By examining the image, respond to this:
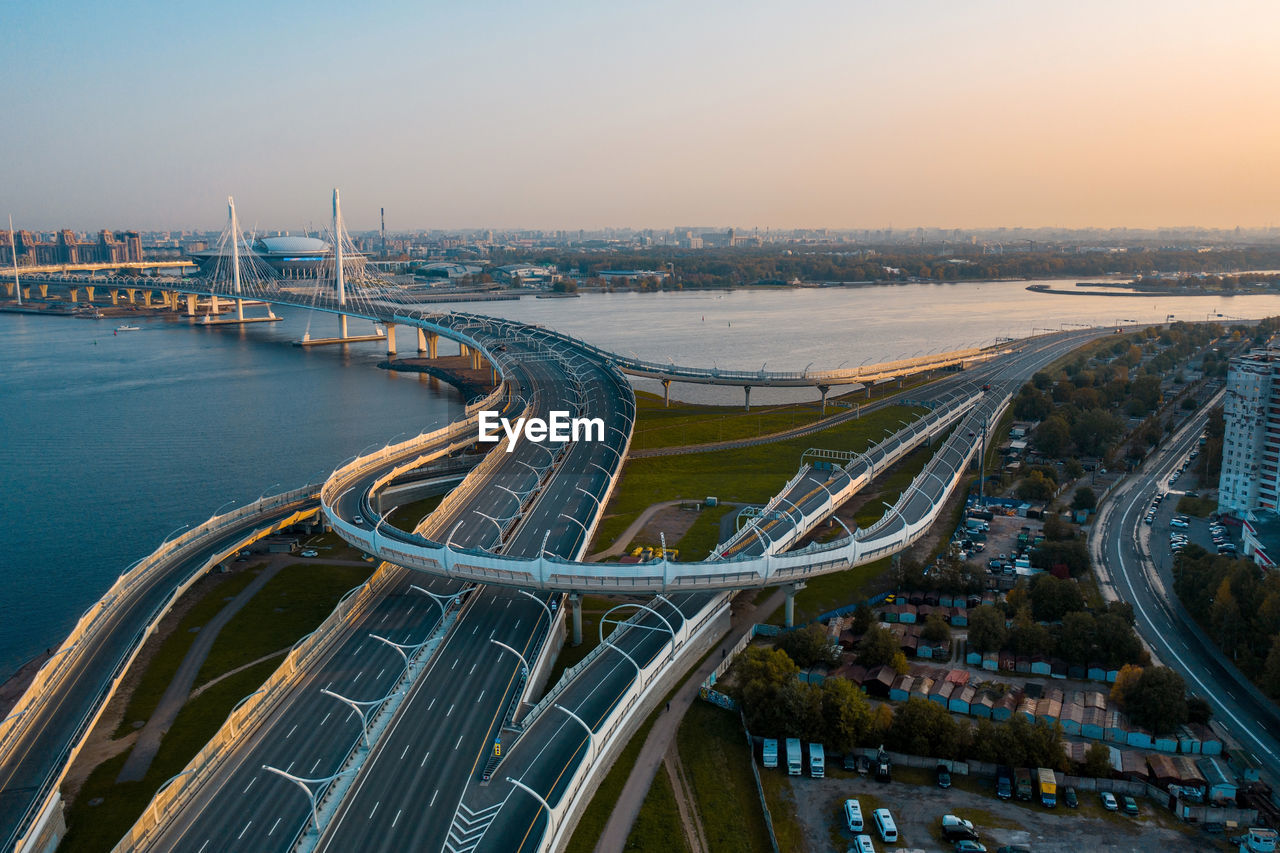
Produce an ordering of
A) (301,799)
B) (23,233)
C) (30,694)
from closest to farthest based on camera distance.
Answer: (301,799) < (30,694) < (23,233)

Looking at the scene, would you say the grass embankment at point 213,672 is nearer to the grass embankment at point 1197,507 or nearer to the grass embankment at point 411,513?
the grass embankment at point 411,513

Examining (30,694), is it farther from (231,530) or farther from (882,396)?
(882,396)

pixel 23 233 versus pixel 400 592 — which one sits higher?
pixel 23 233

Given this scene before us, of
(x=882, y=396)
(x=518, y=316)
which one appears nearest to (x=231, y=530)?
(x=882, y=396)

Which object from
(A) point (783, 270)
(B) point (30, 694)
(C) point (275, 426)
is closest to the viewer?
(B) point (30, 694)

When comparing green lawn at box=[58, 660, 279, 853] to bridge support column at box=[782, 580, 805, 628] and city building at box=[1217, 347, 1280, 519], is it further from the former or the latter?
city building at box=[1217, 347, 1280, 519]
